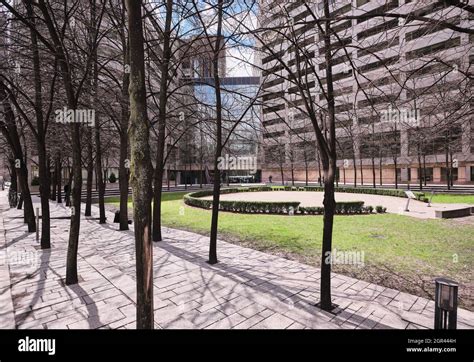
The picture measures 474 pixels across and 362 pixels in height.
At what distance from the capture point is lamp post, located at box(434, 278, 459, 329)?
320 cm

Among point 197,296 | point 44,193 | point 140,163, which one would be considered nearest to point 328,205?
point 197,296

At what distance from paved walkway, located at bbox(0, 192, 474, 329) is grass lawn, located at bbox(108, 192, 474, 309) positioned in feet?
2.84

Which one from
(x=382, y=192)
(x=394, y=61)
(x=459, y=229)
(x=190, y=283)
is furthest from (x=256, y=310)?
(x=382, y=192)

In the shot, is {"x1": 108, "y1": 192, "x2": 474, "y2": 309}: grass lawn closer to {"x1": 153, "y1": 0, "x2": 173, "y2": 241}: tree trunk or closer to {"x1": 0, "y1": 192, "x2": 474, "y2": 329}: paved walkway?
{"x1": 0, "y1": 192, "x2": 474, "y2": 329}: paved walkway

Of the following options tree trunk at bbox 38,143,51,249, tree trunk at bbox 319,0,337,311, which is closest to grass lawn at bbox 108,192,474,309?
tree trunk at bbox 319,0,337,311

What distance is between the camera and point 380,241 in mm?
9633

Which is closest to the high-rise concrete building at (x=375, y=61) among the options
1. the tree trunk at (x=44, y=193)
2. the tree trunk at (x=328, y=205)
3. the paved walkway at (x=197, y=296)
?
the tree trunk at (x=328, y=205)

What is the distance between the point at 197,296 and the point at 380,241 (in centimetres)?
746

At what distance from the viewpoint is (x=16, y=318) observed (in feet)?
14.4

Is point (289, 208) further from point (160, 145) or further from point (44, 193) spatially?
point (44, 193)

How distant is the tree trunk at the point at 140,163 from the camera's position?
289cm

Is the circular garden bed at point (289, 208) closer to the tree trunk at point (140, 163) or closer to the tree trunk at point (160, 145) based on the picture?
the tree trunk at point (160, 145)
